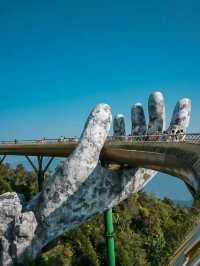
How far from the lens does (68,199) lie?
62.2 feet

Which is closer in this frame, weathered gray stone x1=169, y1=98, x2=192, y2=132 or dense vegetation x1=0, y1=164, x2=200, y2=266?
weathered gray stone x1=169, y1=98, x2=192, y2=132

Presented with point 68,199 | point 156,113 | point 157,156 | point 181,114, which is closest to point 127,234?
point 156,113

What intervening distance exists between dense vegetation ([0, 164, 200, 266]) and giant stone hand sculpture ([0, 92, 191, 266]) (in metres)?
1.38

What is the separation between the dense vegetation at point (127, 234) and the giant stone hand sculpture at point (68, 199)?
4.53ft

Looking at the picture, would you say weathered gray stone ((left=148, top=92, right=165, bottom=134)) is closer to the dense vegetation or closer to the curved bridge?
the curved bridge

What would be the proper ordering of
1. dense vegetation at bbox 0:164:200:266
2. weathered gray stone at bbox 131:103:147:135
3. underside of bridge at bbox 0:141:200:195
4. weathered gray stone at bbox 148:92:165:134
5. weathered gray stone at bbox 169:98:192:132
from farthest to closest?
1. dense vegetation at bbox 0:164:200:266
2. weathered gray stone at bbox 131:103:147:135
3. weathered gray stone at bbox 148:92:165:134
4. weathered gray stone at bbox 169:98:192:132
5. underside of bridge at bbox 0:141:200:195

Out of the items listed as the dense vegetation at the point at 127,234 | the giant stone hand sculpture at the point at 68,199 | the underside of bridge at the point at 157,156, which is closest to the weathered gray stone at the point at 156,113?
the giant stone hand sculpture at the point at 68,199

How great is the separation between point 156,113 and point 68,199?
6818 mm

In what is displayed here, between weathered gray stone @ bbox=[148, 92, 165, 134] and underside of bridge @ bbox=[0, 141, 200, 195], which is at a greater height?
weathered gray stone @ bbox=[148, 92, 165, 134]

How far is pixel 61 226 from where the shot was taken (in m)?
19.1

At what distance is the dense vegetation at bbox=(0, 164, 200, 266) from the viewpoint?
26219 millimetres

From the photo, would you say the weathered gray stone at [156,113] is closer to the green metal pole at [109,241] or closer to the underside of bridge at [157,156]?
the underside of bridge at [157,156]

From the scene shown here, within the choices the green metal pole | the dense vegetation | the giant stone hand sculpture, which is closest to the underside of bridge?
the giant stone hand sculpture

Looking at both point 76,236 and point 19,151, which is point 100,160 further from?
point 19,151
